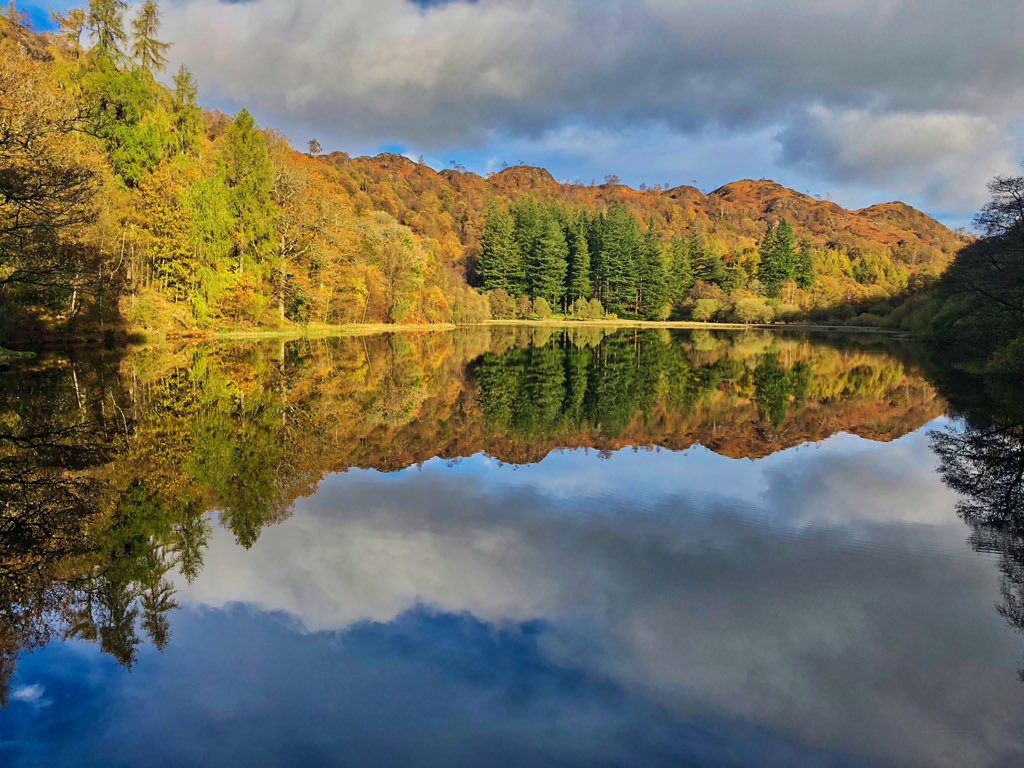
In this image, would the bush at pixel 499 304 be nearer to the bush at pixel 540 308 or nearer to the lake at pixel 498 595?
the bush at pixel 540 308

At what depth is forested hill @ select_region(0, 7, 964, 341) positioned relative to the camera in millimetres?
18281

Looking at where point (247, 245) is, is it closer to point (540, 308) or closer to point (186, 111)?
point (186, 111)

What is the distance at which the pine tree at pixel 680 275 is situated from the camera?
80375 mm

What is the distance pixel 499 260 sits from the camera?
77125 mm

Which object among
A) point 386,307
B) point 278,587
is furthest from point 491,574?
point 386,307

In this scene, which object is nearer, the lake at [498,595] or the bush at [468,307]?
the lake at [498,595]

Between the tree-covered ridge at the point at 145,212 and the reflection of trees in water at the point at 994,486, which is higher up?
the tree-covered ridge at the point at 145,212

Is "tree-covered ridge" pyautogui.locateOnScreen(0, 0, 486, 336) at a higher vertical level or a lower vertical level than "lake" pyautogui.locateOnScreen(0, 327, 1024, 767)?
higher

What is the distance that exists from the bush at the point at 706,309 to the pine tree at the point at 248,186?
5234cm

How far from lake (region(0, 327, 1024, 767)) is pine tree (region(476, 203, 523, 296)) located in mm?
65290

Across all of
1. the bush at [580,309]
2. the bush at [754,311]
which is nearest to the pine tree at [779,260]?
the bush at [754,311]

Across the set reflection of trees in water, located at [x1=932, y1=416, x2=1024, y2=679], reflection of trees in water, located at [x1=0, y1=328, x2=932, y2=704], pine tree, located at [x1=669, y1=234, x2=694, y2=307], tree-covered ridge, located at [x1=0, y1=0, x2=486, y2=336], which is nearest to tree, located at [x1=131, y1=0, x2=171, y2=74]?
tree-covered ridge, located at [x1=0, y1=0, x2=486, y2=336]

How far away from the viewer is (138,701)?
428 centimetres

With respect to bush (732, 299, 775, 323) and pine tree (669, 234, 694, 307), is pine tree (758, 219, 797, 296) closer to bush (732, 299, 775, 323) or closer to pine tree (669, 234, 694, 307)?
bush (732, 299, 775, 323)
